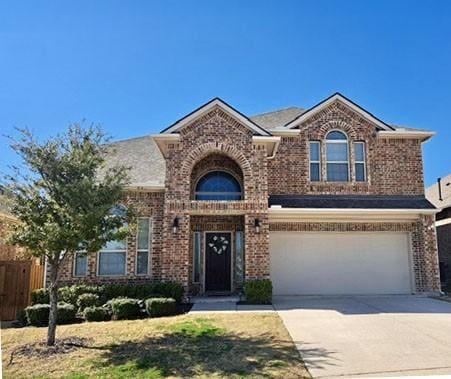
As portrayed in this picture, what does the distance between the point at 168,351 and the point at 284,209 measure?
7.70 metres

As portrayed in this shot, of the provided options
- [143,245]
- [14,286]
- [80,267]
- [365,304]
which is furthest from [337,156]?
[14,286]

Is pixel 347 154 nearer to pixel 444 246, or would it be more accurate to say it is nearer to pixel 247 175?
pixel 247 175

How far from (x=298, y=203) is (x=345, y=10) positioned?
715cm

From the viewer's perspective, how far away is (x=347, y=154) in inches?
623

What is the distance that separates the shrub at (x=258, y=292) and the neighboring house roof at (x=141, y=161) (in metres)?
5.00

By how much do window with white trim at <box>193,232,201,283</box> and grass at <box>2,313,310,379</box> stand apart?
4529mm

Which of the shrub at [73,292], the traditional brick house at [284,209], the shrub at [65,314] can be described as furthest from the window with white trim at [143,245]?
the shrub at [65,314]

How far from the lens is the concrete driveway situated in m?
6.05

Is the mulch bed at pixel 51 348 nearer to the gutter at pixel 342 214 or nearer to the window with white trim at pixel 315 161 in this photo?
the gutter at pixel 342 214

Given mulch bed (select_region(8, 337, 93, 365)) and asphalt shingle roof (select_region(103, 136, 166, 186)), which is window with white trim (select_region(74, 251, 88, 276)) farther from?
mulch bed (select_region(8, 337, 93, 365))

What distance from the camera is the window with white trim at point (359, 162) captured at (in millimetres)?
15703

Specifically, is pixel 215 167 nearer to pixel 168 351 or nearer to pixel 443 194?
pixel 168 351

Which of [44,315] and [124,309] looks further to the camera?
[124,309]

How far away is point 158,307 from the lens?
10875 millimetres
